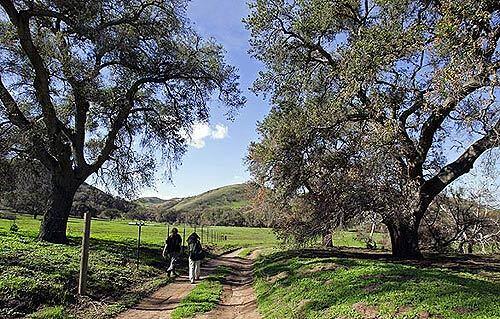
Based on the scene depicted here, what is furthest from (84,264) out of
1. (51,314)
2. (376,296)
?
(376,296)

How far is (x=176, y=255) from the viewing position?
16984 mm

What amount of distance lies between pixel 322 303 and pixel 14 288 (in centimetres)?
708

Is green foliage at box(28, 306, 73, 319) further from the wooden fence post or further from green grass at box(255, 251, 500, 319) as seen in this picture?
green grass at box(255, 251, 500, 319)

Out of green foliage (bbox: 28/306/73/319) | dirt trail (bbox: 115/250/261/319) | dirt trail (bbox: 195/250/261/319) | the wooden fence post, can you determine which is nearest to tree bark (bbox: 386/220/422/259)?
dirt trail (bbox: 195/250/261/319)

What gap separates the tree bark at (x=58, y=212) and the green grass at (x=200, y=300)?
8.63m

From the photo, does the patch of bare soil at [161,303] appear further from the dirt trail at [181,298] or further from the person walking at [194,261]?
the person walking at [194,261]

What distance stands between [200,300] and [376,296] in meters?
4.98

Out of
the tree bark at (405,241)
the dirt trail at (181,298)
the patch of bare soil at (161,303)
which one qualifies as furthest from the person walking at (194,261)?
the tree bark at (405,241)

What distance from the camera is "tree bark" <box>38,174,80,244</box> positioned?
19.5m

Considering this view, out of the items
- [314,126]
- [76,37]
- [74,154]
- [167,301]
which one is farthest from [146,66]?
[167,301]

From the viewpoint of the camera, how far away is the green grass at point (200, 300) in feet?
32.4

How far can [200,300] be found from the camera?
11.4 metres

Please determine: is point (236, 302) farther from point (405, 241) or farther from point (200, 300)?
point (405, 241)

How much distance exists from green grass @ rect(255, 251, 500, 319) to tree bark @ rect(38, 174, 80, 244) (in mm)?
11706
